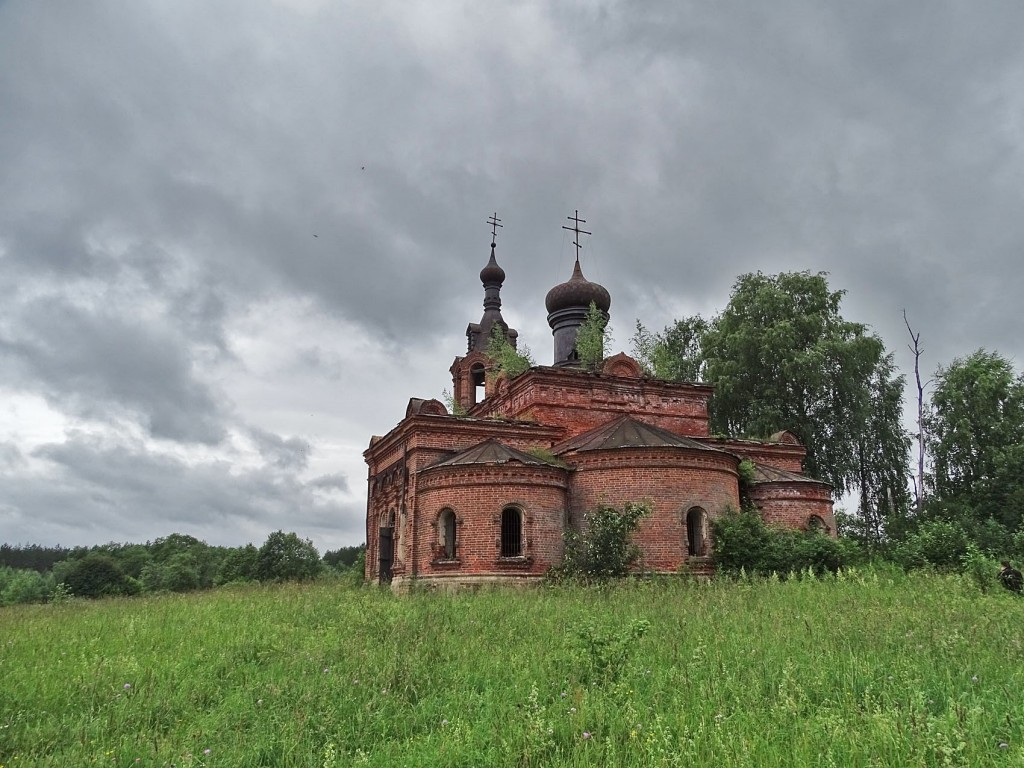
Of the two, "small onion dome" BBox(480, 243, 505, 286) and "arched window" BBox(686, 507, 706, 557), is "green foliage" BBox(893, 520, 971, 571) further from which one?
"small onion dome" BBox(480, 243, 505, 286)

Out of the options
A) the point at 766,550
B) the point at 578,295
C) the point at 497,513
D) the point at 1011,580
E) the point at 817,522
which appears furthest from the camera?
the point at 578,295

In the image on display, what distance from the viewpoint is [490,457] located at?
55.1 feet

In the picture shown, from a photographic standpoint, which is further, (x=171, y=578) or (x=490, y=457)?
(x=171, y=578)

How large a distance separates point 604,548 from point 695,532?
8.94ft

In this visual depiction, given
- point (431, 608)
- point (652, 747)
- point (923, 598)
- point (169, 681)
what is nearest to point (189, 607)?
point (431, 608)

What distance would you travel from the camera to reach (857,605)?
368 inches

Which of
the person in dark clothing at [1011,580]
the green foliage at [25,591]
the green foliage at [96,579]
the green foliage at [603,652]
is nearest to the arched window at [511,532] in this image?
the person in dark clothing at [1011,580]

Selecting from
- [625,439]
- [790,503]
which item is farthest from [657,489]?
[790,503]

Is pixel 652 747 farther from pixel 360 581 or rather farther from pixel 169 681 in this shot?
pixel 360 581

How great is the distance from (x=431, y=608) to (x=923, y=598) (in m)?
7.10

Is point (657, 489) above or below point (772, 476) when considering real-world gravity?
below

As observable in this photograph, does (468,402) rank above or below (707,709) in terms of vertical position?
above

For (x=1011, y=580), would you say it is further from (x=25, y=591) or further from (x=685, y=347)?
A: (x=25, y=591)

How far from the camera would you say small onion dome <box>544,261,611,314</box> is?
1019 inches
